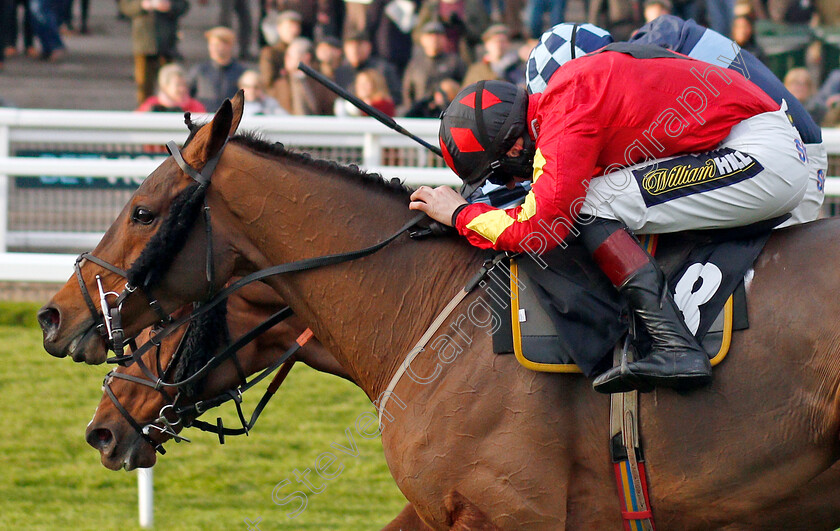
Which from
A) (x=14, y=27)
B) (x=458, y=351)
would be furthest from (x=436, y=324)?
(x=14, y=27)

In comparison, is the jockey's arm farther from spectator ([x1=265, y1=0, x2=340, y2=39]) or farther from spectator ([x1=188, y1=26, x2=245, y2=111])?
spectator ([x1=265, y1=0, x2=340, y2=39])

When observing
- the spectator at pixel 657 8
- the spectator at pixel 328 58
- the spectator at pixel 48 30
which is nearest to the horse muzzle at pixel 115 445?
the spectator at pixel 328 58

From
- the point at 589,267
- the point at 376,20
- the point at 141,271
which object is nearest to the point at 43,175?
the point at 141,271

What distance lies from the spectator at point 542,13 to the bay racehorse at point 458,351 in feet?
29.7

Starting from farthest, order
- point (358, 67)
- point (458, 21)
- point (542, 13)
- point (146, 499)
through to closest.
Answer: point (542, 13)
point (458, 21)
point (358, 67)
point (146, 499)

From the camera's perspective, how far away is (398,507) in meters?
5.34

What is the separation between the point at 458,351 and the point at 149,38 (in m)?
8.44

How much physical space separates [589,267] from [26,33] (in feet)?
41.0

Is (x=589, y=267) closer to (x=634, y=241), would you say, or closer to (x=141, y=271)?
(x=634, y=241)

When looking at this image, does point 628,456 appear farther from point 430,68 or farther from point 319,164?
point 430,68

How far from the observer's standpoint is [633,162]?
326 cm

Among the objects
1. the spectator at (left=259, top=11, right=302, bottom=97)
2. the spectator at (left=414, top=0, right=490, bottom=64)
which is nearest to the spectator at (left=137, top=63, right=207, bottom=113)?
the spectator at (left=259, top=11, right=302, bottom=97)

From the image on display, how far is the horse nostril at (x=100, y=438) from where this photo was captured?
4.05 m

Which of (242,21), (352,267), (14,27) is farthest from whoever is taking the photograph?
(242,21)
